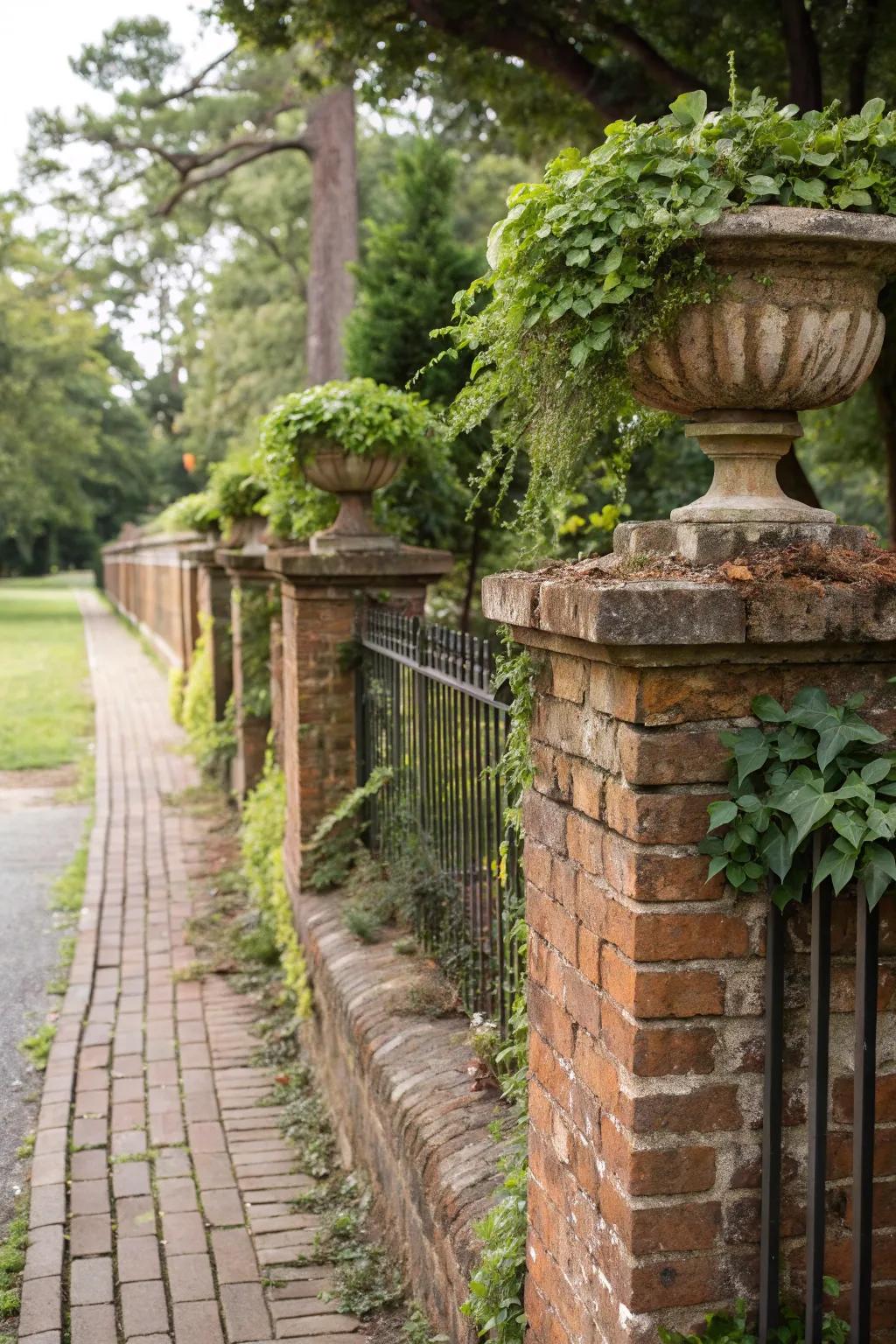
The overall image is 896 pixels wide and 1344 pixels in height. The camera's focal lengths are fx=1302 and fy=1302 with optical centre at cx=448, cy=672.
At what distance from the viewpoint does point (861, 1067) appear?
2008 millimetres

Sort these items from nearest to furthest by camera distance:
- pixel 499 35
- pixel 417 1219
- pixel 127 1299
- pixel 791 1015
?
pixel 791 1015 → pixel 417 1219 → pixel 127 1299 → pixel 499 35

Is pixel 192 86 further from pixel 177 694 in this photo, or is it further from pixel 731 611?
pixel 731 611

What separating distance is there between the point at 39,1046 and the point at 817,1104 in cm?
455

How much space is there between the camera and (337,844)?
6125mm

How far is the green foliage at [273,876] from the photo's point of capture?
6.00 meters

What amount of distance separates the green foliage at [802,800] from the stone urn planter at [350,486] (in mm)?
4225

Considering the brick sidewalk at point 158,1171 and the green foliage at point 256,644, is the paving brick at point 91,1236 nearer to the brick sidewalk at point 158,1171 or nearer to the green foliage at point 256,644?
the brick sidewalk at point 158,1171

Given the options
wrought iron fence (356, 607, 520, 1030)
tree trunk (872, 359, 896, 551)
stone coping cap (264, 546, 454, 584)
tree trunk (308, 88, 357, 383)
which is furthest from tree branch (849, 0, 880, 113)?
tree trunk (308, 88, 357, 383)

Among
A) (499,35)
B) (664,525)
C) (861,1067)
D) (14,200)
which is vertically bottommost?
(861,1067)

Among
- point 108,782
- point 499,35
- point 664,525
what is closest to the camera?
point 664,525

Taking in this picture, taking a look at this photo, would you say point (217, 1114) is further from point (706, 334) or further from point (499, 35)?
point (499, 35)

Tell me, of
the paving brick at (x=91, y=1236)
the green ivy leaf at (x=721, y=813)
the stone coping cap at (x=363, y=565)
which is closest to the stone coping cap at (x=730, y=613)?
the green ivy leaf at (x=721, y=813)

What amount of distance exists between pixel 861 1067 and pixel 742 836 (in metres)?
0.40

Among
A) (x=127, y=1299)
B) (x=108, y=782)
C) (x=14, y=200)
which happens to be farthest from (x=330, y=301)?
(x=127, y=1299)
